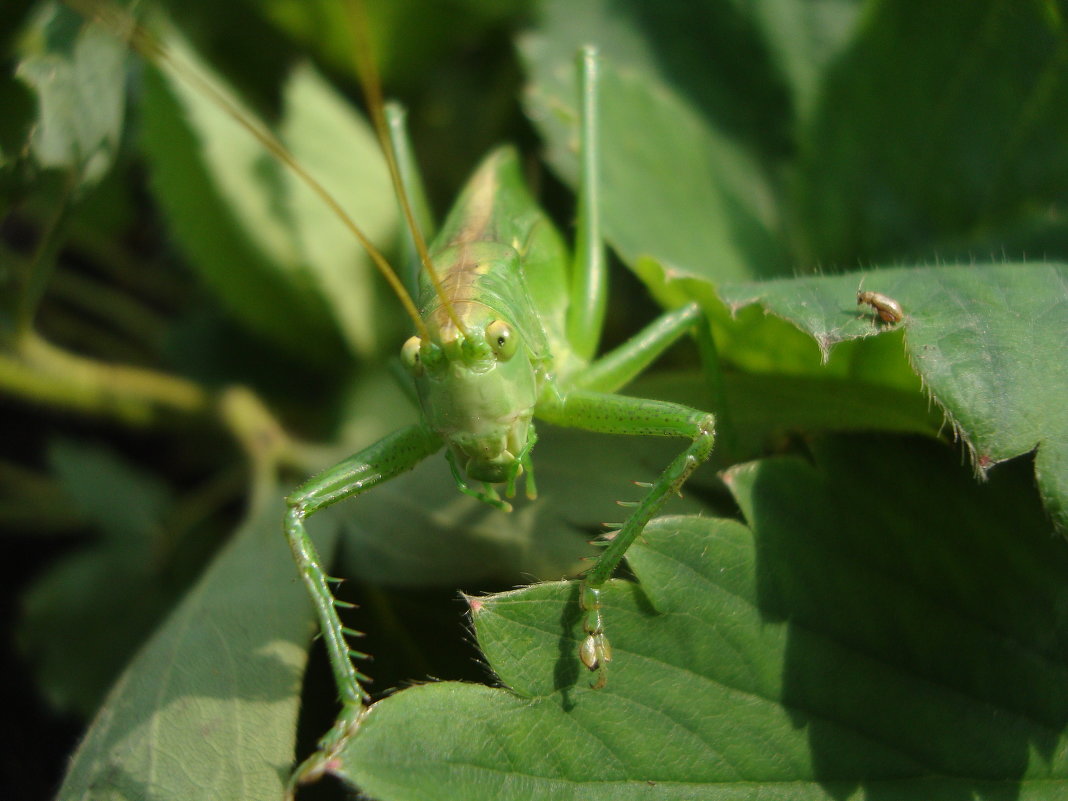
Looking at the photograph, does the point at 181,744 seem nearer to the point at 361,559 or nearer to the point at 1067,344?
the point at 361,559

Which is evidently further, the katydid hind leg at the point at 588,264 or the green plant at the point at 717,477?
the katydid hind leg at the point at 588,264

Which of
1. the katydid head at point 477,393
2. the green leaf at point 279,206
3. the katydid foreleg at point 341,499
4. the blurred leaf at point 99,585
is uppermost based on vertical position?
the green leaf at point 279,206

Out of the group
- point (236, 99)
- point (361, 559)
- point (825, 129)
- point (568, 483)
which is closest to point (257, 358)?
point (236, 99)

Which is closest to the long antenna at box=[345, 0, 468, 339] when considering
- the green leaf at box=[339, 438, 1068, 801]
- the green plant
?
the green plant

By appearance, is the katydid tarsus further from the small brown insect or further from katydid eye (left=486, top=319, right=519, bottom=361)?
the small brown insect

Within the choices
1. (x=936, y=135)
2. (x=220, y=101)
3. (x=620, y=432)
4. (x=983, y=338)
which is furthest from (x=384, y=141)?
(x=936, y=135)

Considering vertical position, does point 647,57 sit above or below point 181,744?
above

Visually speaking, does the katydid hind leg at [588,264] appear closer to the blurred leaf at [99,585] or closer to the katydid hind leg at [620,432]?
the katydid hind leg at [620,432]

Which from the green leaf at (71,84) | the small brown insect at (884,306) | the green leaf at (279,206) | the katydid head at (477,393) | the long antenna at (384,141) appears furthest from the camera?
the green leaf at (279,206)

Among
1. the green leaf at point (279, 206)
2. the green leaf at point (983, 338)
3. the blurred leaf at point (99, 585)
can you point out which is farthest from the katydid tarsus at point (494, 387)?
the blurred leaf at point (99, 585)
